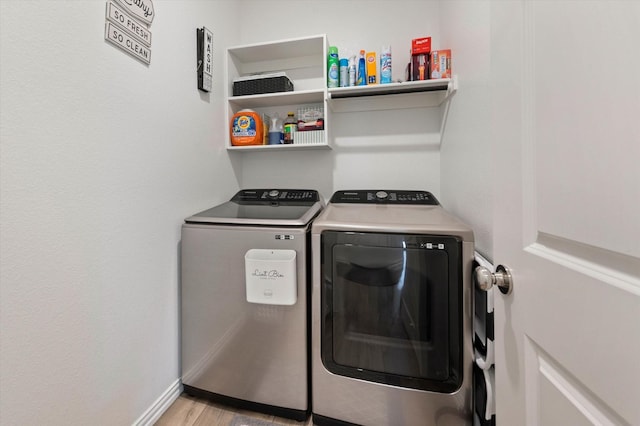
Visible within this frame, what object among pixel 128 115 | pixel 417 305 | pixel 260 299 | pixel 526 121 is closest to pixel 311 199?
pixel 260 299

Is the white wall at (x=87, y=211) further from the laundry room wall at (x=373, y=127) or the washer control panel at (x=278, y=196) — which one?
the laundry room wall at (x=373, y=127)

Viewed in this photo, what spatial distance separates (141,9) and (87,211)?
37.4 inches

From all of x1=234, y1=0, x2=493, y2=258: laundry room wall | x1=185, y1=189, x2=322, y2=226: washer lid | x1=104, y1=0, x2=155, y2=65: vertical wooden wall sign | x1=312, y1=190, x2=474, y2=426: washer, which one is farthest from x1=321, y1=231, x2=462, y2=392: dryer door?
x1=104, y1=0, x2=155, y2=65: vertical wooden wall sign

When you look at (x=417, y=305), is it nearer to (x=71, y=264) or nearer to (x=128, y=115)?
(x=71, y=264)

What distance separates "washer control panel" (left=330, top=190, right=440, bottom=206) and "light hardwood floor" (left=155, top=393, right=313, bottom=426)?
1.23m

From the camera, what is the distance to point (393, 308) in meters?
1.12

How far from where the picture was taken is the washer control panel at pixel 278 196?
175 cm

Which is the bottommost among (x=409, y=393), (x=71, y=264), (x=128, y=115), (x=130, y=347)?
(x=409, y=393)

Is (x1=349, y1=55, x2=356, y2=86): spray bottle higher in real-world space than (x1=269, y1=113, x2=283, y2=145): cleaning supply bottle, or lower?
higher

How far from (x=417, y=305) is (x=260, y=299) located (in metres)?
0.72

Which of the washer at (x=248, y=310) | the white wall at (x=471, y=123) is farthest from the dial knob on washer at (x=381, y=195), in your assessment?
the washer at (x=248, y=310)

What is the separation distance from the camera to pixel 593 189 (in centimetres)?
39

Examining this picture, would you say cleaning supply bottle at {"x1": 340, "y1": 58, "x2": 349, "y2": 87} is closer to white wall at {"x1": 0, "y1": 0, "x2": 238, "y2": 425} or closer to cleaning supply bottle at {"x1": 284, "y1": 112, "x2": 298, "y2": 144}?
cleaning supply bottle at {"x1": 284, "y1": 112, "x2": 298, "y2": 144}

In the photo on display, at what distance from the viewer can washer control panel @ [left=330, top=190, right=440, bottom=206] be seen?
63.6 inches
